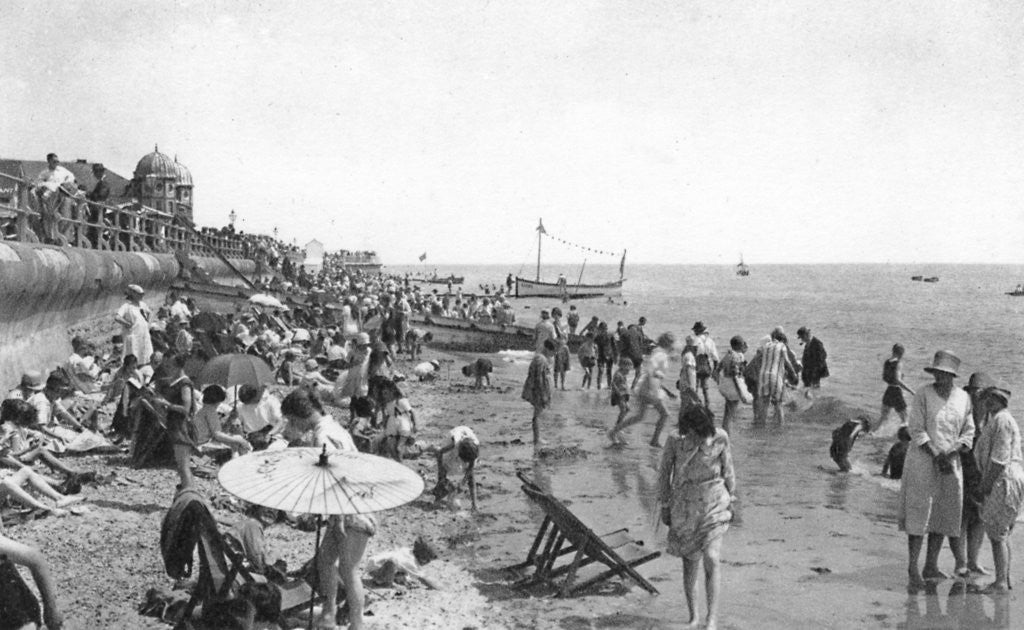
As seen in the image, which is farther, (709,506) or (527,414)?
(527,414)

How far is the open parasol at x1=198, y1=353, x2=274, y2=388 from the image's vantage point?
9.37 meters

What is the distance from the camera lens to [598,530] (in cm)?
871

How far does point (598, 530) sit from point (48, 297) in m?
8.10

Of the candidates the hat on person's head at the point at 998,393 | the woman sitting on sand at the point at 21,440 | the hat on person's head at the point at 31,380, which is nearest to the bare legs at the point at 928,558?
the hat on person's head at the point at 998,393

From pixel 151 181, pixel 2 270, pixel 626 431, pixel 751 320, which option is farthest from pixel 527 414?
pixel 151 181

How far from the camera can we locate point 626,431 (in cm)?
1427

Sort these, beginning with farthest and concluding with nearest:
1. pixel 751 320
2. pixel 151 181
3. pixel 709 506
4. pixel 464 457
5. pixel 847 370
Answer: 1. pixel 151 181
2. pixel 751 320
3. pixel 847 370
4. pixel 464 457
5. pixel 709 506

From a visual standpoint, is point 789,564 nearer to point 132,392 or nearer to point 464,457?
point 464,457

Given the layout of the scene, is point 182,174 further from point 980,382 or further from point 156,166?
point 980,382

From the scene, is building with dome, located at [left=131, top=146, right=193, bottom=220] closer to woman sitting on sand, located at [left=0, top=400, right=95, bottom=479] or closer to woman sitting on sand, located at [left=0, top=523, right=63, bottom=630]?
woman sitting on sand, located at [left=0, top=400, right=95, bottom=479]

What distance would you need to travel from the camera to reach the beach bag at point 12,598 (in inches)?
163

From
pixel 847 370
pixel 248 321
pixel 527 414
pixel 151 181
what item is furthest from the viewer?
pixel 151 181

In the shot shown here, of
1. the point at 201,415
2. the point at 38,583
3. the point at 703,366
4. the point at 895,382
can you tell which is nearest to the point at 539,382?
the point at 703,366

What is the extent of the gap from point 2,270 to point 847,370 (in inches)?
1082
